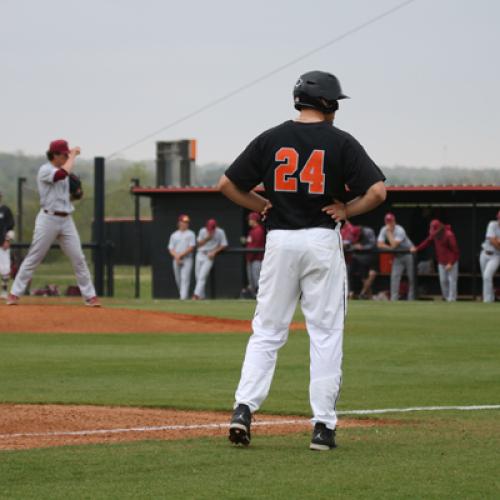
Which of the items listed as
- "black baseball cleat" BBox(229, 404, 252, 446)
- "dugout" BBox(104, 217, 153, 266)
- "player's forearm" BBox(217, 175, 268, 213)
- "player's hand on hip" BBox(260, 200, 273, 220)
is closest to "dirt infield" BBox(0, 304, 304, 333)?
"player's forearm" BBox(217, 175, 268, 213)

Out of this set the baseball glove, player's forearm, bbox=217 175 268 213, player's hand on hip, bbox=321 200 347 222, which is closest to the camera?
player's hand on hip, bbox=321 200 347 222

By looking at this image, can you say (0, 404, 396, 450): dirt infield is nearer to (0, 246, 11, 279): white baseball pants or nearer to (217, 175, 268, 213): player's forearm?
(217, 175, 268, 213): player's forearm

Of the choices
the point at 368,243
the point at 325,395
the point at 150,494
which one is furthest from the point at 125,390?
the point at 368,243

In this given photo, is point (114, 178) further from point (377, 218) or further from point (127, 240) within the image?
point (377, 218)

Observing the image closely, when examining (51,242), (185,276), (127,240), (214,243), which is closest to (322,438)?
(51,242)

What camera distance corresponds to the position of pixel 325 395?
699 cm

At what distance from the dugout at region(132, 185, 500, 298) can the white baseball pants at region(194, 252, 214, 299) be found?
89 centimetres

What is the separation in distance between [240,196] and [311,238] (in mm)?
622

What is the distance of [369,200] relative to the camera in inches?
277

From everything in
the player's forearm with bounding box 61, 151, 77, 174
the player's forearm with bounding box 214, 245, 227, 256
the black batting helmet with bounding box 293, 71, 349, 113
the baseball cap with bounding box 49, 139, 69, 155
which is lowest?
the player's forearm with bounding box 214, 245, 227, 256

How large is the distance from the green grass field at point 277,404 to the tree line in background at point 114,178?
14061 millimetres

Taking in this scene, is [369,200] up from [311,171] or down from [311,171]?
down

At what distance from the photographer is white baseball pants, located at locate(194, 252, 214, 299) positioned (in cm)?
2948

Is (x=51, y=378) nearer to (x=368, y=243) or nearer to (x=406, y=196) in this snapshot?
(x=368, y=243)
